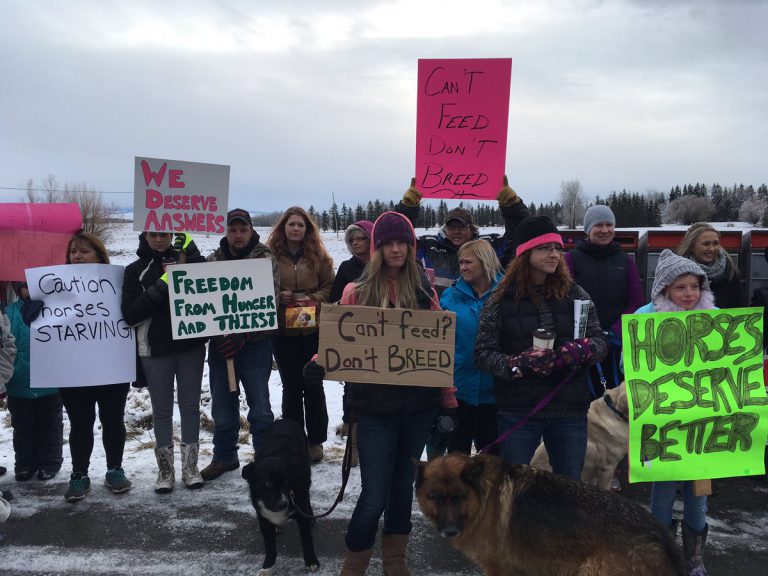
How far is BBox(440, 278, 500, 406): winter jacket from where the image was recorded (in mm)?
4137

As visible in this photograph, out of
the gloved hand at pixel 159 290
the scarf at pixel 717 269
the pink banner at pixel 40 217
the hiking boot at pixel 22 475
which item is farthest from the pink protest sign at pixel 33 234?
the scarf at pixel 717 269

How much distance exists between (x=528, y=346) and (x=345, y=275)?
7.62 ft

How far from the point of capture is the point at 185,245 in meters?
4.98

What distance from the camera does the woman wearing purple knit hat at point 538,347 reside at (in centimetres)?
341

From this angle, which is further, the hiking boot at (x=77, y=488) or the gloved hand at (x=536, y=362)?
the hiking boot at (x=77, y=488)

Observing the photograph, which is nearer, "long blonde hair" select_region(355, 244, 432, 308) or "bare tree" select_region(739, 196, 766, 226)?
"long blonde hair" select_region(355, 244, 432, 308)

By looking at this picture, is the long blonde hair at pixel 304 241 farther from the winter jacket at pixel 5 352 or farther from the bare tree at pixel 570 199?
the bare tree at pixel 570 199

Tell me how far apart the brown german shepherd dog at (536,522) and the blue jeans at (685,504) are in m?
0.89

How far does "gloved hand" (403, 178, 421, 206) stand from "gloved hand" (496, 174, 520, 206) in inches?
30.2

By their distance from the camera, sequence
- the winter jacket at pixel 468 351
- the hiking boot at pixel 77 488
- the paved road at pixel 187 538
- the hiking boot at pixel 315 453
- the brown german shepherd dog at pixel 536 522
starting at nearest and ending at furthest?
the brown german shepherd dog at pixel 536 522 < the paved road at pixel 187 538 < the winter jacket at pixel 468 351 < the hiking boot at pixel 77 488 < the hiking boot at pixel 315 453

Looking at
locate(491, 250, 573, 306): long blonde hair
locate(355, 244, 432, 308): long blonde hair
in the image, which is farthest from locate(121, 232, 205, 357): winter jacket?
locate(491, 250, 573, 306): long blonde hair

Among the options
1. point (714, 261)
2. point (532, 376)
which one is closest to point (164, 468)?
point (532, 376)

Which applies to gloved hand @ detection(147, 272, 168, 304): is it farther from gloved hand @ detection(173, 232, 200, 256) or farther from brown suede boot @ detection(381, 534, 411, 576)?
brown suede boot @ detection(381, 534, 411, 576)

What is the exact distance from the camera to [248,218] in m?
5.18
